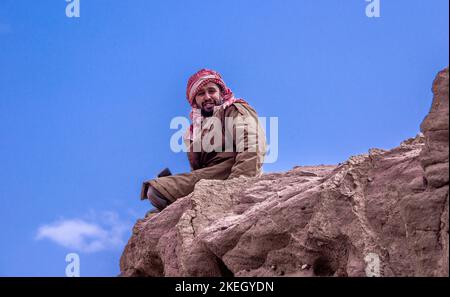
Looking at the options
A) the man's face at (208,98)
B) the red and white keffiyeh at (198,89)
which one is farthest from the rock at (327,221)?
the man's face at (208,98)

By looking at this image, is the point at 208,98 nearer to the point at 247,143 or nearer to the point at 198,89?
the point at 198,89

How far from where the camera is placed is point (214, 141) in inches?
337

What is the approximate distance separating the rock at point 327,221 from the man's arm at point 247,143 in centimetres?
62

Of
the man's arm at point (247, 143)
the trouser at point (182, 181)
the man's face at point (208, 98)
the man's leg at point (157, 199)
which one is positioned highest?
the man's face at point (208, 98)

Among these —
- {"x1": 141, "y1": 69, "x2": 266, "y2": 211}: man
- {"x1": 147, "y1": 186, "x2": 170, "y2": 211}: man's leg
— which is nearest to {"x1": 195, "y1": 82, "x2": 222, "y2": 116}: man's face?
{"x1": 141, "y1": 69, "x2": 266, "y2": 211}: man

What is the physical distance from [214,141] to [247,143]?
0.42 m

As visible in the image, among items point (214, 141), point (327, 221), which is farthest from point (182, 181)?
point (327, 221)

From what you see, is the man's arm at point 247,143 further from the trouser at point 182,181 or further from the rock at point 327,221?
the rock at point 327,221

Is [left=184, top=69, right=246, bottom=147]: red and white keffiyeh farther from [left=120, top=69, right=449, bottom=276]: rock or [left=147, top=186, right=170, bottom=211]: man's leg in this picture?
[left=120, top=69, right=449, bottom=276]: rock

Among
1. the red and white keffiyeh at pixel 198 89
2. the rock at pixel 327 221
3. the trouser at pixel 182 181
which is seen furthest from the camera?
the red and white keffiyeh at pixel 198 89

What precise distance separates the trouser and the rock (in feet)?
1.82

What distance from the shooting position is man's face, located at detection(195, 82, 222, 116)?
8992 millimetres

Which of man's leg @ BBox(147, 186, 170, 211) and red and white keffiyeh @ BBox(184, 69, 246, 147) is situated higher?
red and white keffiyeh @ BBox(184, 69, 246, 147)

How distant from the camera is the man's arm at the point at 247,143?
818 cm
